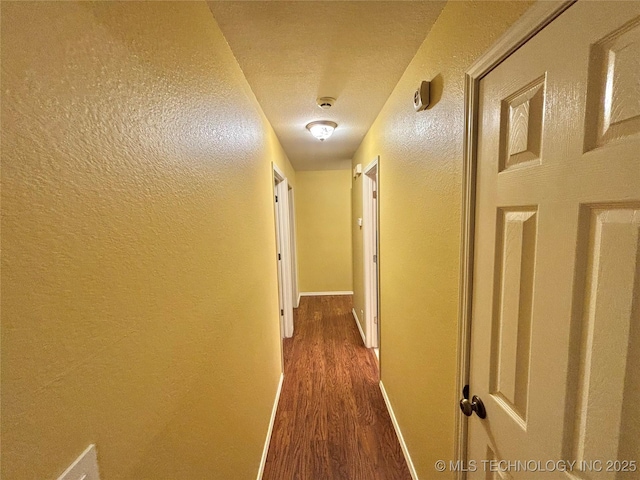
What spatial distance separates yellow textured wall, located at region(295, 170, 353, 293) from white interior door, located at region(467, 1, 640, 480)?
381 centimetres

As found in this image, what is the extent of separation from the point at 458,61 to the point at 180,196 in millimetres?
1055

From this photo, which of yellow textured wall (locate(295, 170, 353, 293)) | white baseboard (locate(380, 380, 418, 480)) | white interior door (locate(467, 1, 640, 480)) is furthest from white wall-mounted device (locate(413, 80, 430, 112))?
yellow textured wall (locate(295, 170, 353, 293))

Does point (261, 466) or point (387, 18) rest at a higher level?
point (387, 18)

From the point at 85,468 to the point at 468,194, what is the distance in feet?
3.72

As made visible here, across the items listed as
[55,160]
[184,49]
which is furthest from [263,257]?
[55,160]

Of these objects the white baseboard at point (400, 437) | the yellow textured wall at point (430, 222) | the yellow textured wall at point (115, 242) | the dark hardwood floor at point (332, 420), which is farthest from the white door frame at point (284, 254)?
the yellow textured wall at point (115, 242)

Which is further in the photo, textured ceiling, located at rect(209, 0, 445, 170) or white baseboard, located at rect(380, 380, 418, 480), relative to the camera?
white baseboard, located at rect(380, 380, 418, 480)

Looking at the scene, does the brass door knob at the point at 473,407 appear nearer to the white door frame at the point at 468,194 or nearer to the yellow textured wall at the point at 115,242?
the white door frame at the point at 468,194

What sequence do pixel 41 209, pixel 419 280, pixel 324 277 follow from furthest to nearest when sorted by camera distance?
pixel 324 277
pixel 419 280
pixel 41 209

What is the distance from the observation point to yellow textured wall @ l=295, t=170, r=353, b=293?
456 cm

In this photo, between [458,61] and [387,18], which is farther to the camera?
[387,18]

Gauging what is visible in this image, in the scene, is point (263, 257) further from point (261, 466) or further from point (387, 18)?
point (387, 18)

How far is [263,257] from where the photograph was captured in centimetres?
183

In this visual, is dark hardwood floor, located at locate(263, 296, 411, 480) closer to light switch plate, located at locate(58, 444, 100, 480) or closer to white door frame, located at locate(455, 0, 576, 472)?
white door frame, located at locate(455, 0, 576, 472)
